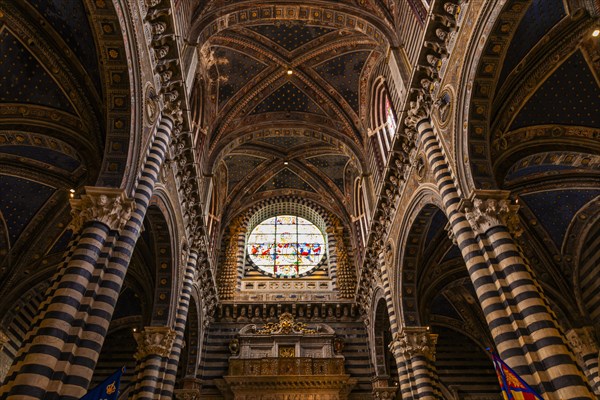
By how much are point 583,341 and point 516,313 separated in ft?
34.3

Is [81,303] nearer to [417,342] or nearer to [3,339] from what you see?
[417,342]

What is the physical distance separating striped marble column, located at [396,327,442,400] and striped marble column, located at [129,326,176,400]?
7350mm

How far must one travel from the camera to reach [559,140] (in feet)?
41.1

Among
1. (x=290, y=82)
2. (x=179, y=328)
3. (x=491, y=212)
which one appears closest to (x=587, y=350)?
(x=491, y=212)

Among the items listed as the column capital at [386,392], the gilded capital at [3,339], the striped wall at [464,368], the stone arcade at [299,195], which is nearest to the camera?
the stone arcade at [299,195]

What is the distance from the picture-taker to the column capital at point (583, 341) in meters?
16.2

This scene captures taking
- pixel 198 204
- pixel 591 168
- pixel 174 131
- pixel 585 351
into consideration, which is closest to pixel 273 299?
pixel 198 204

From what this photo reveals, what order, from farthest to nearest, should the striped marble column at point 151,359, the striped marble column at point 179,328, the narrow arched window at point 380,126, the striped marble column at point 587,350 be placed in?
1. the narrow arched window at point 380,126
2. the striped marble column at point 587,350
3. the striped marble column at point 179,328
4. the striped marble column at point 151,359

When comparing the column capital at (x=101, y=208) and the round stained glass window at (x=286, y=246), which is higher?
the round stained glass window at (x=286, y=246)

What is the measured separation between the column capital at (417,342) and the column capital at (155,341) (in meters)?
7.32

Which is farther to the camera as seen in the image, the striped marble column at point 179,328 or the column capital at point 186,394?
the column capital at point 186,394

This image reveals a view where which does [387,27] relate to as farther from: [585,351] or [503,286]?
[585,351]

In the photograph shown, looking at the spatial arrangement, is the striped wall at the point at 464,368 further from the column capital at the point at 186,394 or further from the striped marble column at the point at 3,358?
the striped marble column at the point at 3,358

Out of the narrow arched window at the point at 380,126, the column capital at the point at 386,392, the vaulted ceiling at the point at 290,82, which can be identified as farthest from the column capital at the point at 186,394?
the narrow arched window at the point at 380,126
